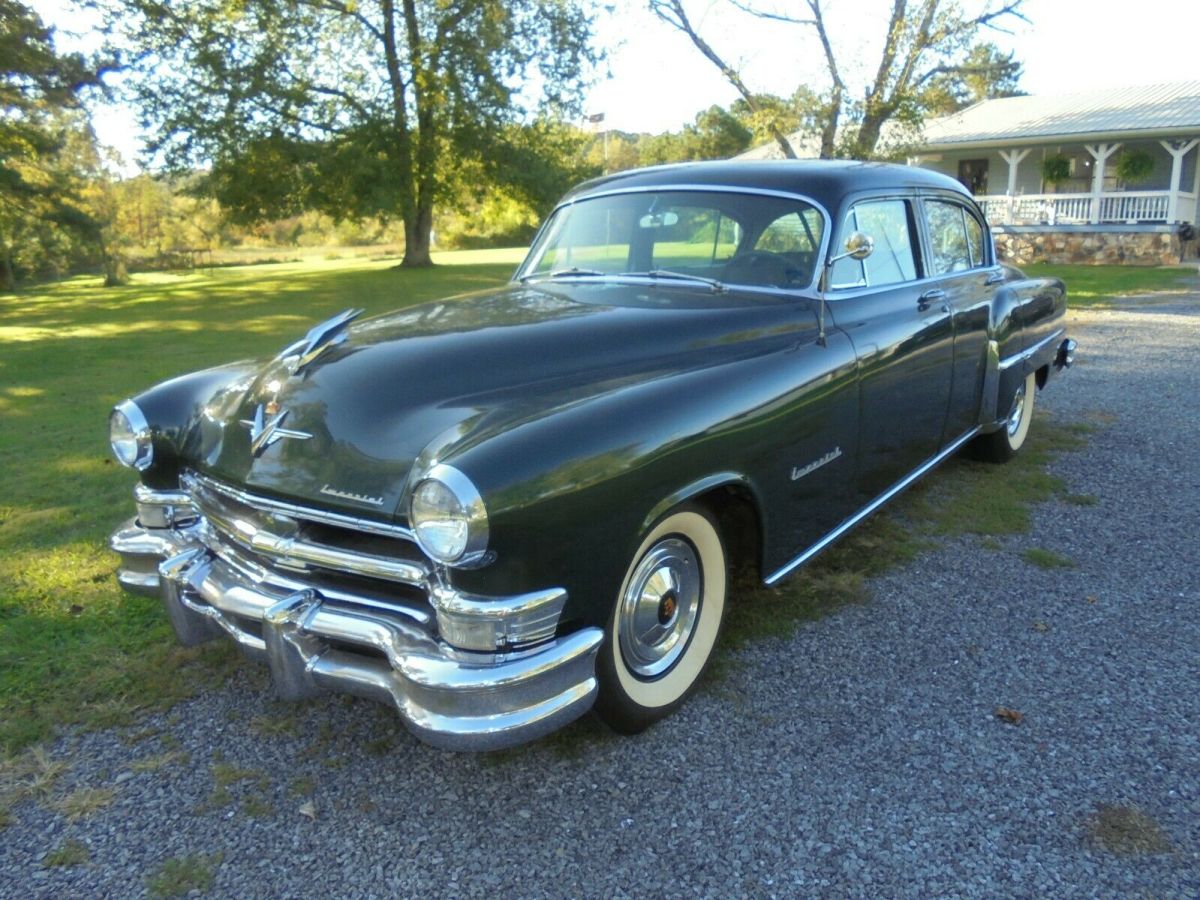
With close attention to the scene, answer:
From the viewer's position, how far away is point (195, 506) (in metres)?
3.15

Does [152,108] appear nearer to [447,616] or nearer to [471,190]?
[471,190]

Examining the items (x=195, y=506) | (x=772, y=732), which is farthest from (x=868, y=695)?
(x=195, y=506)

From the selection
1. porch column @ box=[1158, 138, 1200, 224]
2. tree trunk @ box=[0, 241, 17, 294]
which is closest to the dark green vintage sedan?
porch column @ box=[1158, 138, 1200, 224]

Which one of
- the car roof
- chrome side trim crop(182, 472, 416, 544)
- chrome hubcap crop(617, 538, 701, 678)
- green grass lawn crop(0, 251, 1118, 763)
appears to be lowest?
green grass lawn crop(0, 251, 1118, 763)

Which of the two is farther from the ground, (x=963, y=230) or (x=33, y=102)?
(x=33, y=102)

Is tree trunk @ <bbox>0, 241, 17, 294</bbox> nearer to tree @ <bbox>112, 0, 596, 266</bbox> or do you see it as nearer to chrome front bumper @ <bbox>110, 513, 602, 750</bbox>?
tree @ <bbox>112, 0, 596, 266</bbox>

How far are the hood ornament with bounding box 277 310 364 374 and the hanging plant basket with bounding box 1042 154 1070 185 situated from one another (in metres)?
26.4

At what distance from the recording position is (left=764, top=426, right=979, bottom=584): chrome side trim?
3.43 meters

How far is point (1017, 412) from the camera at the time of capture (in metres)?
6.05

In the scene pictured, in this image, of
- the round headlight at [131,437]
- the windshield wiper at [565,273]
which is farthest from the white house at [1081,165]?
the round headlight at [131,437]

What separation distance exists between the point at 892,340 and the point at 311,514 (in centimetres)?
249

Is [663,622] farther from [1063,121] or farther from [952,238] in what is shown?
[1063,121]

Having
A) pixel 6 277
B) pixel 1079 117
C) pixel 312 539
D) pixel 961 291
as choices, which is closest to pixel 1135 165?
pixel 1079 117

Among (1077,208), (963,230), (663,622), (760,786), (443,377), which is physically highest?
(1077,208)
